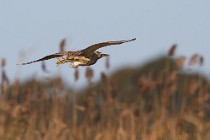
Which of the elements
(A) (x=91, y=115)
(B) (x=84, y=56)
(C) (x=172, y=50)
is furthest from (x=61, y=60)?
(A) (x=91, y=115)

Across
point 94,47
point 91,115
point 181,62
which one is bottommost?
point 91,115

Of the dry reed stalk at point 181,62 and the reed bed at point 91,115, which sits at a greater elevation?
the dry reed stalk at point 181,62

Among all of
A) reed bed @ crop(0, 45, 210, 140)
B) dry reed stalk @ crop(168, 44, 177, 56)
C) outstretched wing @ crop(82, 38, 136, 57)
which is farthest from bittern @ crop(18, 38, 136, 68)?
dry reed stalk @ crop(168, 44, 177, 56)

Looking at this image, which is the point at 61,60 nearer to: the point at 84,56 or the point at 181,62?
the point at 84,56

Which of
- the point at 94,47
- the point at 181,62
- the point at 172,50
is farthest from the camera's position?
the point at 181,62

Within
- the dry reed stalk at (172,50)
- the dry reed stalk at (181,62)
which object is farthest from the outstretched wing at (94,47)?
the dry reed stalk at (181,62)

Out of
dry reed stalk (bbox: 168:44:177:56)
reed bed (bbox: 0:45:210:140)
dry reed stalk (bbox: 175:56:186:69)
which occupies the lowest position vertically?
reed bed (bbox: 0:45:210:140)

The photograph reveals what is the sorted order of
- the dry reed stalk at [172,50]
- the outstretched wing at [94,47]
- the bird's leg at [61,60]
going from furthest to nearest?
the dry reed stalk at [172,50]
the bird's leg at [61,60]
the outstretched wing at [94,47]

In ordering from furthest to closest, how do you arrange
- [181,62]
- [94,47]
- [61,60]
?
[181,62] < [61,60] < [94,47]

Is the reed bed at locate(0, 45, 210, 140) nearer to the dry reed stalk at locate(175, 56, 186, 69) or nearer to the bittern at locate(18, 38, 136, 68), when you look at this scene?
the dry reed stalk at locate(175, 56, 186, 69)

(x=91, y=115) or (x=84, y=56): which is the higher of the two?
(x=84, y=56)

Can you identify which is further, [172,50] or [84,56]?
[172,50]

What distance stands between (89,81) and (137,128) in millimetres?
540

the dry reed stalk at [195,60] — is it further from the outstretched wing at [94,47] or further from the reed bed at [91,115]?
the outstretched wing at [94,47]
